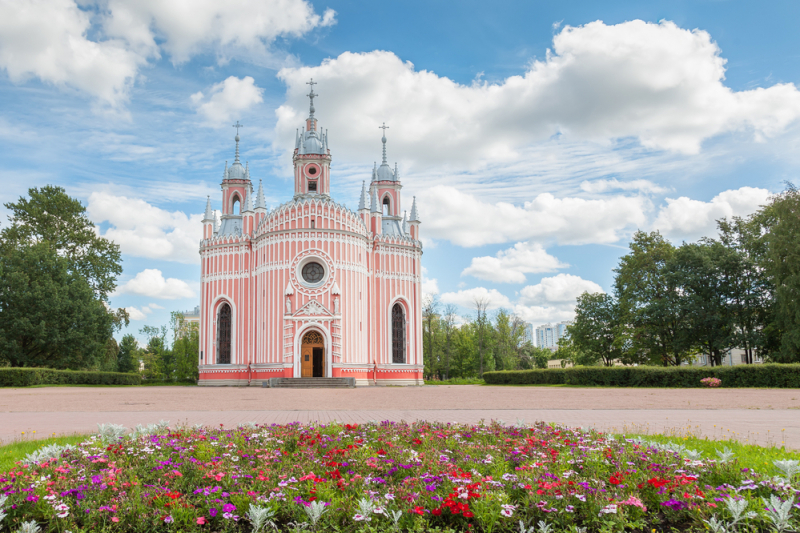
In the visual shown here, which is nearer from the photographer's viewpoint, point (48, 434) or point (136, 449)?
point (136, 449)

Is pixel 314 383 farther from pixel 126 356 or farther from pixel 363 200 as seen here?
pixel 126 356

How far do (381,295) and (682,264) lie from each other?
74.9 ft

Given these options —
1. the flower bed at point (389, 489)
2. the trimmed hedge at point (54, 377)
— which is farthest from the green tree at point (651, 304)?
the trimmed hedge at point (54, 377)

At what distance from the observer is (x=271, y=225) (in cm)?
4412

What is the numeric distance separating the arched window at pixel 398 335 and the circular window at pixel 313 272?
7.31 meters

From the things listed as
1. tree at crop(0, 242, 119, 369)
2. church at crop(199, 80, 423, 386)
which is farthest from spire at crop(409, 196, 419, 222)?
tree at crop(0, 242, 119, 369)

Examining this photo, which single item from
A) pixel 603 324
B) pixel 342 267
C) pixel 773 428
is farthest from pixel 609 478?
pixel 603 324

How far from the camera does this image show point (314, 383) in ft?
127

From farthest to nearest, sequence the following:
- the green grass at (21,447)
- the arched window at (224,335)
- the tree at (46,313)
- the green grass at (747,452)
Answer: the arched window at (224,335)
the tree at (46,313)
the green grass at (21,447)
the green grass at (747,452)

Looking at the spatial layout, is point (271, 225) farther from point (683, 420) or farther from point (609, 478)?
point (609, 478)

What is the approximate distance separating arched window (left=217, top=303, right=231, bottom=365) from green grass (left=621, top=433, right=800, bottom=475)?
136ft

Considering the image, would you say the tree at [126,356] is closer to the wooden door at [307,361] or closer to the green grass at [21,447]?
the wooden door at [307,361]

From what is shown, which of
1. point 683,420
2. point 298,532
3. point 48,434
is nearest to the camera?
point 298,532

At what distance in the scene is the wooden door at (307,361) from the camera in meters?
42.4
